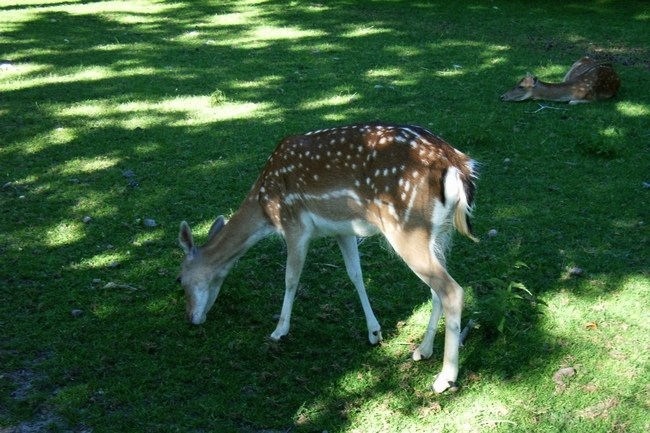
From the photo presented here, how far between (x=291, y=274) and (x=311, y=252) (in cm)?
127

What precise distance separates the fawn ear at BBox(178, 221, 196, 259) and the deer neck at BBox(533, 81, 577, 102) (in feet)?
18.2

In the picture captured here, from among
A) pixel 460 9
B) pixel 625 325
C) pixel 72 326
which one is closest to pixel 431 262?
pixel 625 325

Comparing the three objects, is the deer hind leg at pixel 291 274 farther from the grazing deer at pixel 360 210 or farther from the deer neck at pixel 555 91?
the deer neck at pixel 555 91

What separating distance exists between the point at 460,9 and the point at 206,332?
10615mm

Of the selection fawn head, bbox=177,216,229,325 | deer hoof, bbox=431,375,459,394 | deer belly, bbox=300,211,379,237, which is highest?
deer belly, bbox=300,211,379,237

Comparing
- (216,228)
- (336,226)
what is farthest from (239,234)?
(336,226)

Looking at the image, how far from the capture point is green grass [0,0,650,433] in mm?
4781

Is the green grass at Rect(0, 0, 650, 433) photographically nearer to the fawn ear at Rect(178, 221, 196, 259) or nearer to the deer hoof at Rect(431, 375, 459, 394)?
the deer hoof at Rect(431, 375, 459, 394)

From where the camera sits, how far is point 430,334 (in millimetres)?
5102

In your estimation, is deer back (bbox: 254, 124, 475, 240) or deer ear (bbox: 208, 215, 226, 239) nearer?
deer back (bbox: 254, 124, 475, 240)

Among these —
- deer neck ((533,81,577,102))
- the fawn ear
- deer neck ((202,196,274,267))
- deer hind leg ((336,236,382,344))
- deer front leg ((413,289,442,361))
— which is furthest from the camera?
deer neck ((533,81,577,102))

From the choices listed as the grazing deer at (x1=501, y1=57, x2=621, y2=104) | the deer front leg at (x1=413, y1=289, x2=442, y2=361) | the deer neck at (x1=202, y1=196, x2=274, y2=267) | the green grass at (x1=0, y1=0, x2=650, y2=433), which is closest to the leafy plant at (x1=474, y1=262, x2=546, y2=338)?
the green grass at (x1=0, y1=0, x2=650, y2=433)

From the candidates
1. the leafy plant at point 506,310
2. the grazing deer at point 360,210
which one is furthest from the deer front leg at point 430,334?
the leafy plant at point 506,310

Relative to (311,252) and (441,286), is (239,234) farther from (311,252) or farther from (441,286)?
(441,286)
